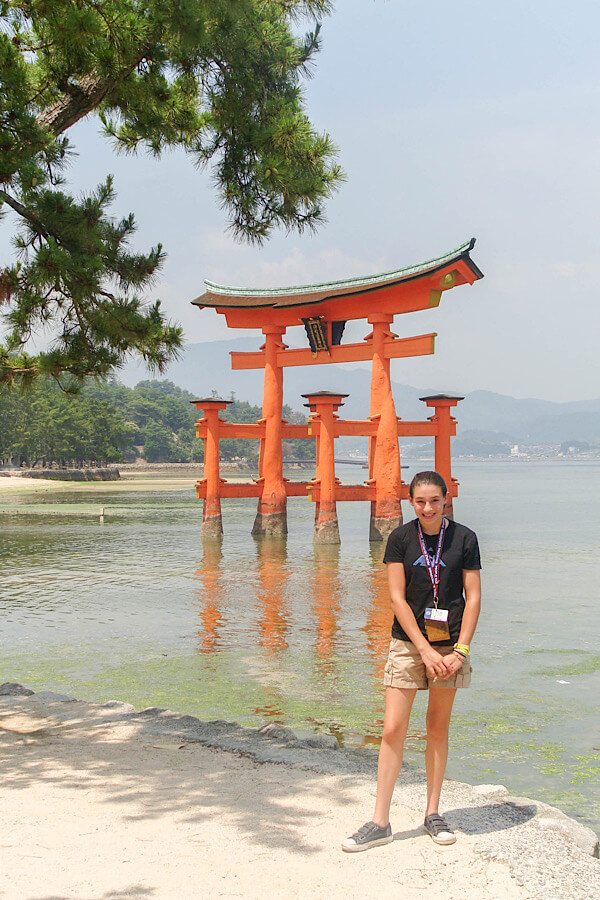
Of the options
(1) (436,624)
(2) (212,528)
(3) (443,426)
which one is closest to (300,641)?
(1) (436,624)

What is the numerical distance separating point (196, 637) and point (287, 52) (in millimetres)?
6906

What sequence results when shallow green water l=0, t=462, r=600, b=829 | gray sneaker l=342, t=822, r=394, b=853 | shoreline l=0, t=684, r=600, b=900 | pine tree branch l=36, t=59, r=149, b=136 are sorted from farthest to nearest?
shallow green water l=0, t=462, r=600, b=829
pine tree branch l=36, t=59, r=149, b=136
gray sneaker l=342, t=822, r=394, b=853
shoreline l=0, t=684, r=600, b=900

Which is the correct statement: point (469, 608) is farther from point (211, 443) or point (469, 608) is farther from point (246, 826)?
point (211, 443)

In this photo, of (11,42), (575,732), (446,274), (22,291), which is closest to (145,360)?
(22,291)

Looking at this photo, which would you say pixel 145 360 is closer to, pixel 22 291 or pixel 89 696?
pixel 22 291

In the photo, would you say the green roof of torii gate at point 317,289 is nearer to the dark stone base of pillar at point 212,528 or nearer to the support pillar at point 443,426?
the support pillar at point 443,426

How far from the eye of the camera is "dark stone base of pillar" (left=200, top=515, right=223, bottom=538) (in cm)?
2075

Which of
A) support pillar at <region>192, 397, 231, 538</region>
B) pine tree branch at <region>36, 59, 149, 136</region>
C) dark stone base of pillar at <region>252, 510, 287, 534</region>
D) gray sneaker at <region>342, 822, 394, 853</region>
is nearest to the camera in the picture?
gray sneaker at <region>342, 822, 394, 853</region>

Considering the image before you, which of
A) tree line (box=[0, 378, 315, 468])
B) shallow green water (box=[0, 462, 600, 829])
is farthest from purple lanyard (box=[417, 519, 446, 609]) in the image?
tree line (box=[0, 378, 315, 468])

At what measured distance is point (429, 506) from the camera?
343 cm

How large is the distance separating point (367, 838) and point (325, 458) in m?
15.5

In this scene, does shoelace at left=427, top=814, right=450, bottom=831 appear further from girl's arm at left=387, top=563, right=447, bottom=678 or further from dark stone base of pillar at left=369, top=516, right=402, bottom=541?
dark stone base of pillar at left=369, top=516, right=402, bottom=541

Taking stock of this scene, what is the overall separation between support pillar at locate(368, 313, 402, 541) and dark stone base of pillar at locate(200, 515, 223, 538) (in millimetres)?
4431

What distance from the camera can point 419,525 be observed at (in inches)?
138
